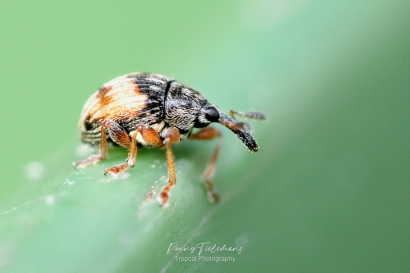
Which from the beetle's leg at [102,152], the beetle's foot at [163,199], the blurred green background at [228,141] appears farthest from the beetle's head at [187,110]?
the beetle's foot at [163,199]

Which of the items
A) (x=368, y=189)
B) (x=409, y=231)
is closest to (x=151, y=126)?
(x=368, y=189)

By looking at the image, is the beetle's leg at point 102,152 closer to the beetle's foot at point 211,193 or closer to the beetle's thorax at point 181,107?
the beetle's thorax at point 181,107

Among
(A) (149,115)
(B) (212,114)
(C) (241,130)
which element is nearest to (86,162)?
(A) (149,115)

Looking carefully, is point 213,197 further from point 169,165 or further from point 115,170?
point 115,170

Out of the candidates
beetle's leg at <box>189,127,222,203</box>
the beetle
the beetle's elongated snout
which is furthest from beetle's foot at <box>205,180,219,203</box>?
the beetle's elongated snout

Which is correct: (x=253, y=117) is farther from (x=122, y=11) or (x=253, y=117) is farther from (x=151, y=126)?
(x=122, y=11)

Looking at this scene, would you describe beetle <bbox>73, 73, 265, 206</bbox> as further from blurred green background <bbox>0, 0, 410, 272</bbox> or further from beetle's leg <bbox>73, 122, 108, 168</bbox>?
blurred green background <bbox>0, 0, 410, 272</bbox>
